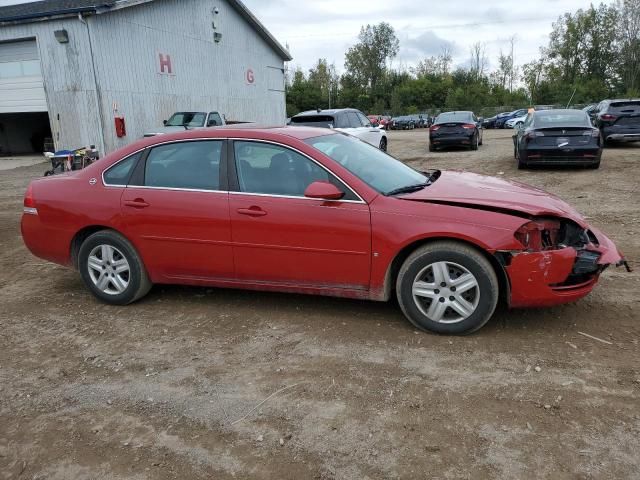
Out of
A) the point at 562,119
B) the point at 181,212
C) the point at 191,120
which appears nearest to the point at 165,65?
the point at 191,120

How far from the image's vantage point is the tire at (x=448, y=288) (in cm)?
387

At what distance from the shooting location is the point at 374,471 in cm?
264

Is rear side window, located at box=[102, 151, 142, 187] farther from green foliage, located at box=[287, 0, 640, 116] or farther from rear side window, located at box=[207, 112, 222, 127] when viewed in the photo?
green foliage, located at box=[287, 0, 640, 116]

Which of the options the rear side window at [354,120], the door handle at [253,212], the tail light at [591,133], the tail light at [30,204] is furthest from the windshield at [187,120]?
the door handle at [253,212]

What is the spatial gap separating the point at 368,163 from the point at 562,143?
28.9 ft

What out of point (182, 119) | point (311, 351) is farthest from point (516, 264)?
point (182, 119)

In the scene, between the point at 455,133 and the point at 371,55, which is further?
the point at 371,55

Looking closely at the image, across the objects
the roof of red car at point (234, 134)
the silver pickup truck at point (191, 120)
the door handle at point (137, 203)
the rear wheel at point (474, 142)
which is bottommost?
the rear wheel at point (474, 142)

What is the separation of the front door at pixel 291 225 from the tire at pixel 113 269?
0.99m

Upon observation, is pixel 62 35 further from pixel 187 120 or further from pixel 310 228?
pixel 310 228

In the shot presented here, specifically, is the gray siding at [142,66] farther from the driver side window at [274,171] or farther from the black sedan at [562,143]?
the driver side window at [274,171]

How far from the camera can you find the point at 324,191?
408cm

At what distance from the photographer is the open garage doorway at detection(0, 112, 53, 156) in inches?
947

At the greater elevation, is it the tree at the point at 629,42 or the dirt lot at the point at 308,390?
the tree at the point at 629,42
